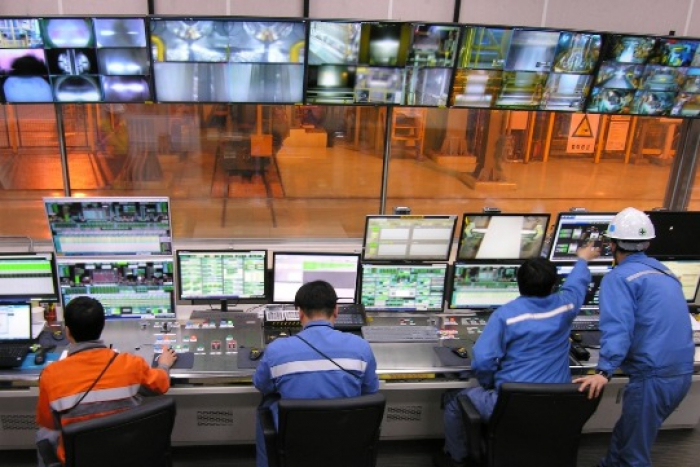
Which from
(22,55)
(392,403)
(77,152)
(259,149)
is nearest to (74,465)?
(392,403)

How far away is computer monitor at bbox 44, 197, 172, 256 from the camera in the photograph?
9.80 feet

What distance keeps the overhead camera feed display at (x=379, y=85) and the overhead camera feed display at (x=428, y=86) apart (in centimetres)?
7

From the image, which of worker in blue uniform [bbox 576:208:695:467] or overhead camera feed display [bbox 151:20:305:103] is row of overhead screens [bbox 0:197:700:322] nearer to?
worker in blue uniform [bbox 576:208:695:467]

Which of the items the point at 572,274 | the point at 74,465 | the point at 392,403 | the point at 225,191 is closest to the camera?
the point at 74,465

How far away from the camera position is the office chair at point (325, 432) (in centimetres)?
207

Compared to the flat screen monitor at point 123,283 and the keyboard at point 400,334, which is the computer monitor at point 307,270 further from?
the flat screen monitor at point 123,283

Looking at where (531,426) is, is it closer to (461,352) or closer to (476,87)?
(461,352)

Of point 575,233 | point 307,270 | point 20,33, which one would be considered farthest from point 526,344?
point 20,33

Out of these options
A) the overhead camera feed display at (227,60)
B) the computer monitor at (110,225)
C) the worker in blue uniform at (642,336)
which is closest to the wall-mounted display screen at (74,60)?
the overhead camera feed display at (227,60)

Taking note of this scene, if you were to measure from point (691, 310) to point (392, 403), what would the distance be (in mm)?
2116

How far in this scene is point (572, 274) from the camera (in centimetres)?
293

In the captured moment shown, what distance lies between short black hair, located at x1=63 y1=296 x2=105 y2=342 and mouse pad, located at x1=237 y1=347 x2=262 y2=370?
86 centimetres

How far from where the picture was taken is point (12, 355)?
2846mm

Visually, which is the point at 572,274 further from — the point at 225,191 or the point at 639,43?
the point at 225,191
